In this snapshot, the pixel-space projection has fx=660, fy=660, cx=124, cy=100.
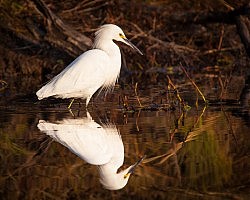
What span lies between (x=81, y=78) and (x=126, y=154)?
114 inches

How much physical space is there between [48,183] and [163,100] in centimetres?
401

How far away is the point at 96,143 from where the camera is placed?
5336 millimetres

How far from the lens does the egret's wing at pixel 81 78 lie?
759cm

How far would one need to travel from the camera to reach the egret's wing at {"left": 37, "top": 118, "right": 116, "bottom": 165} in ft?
16.1

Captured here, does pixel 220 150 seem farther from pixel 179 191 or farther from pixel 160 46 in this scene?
pixel 160 46

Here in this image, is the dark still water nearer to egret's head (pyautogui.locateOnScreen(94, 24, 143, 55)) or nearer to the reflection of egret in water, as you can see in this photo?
the reflection of egret in water

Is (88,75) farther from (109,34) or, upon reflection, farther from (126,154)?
(126,154)

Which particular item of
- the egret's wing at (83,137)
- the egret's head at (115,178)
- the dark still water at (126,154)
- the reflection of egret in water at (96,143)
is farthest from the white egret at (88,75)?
the egret's head at (115,178)

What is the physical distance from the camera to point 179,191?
381cm

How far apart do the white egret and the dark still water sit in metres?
0.52

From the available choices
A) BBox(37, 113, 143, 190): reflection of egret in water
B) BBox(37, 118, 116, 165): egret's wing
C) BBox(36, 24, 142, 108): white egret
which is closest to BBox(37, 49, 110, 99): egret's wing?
BBox(36, 24, 142, 108): white egret

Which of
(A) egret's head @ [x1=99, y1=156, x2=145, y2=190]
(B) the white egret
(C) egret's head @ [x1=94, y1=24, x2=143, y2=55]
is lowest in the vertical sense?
(B) the white egret

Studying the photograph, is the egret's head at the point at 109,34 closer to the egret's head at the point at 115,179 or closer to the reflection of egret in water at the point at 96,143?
the reflection of egret in water at the point at 96,143

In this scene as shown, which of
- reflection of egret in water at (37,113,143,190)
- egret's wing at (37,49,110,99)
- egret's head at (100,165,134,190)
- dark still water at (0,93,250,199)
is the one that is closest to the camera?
dark still water at (0,93,250,199)
